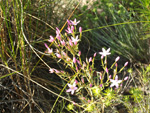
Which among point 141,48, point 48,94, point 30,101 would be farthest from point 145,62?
point 30,101

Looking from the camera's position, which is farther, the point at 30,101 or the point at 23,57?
the point at 30,101

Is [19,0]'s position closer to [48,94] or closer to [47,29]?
[47,29]

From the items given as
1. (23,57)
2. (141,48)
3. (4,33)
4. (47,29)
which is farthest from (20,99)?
(141,48)

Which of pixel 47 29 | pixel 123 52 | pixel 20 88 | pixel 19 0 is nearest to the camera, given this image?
pixel 19 0

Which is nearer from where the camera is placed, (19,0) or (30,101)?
(19,0)

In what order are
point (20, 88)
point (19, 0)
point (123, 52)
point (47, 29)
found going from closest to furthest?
point (19, 0) < point (20, 88) < point (47, 29) < point (123, 52)

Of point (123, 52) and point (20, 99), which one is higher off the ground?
point (123, 52)

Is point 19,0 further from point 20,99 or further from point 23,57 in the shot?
point 20,99

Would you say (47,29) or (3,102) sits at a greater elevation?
(47,29)

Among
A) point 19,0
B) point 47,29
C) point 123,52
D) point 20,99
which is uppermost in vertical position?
point 19,0
